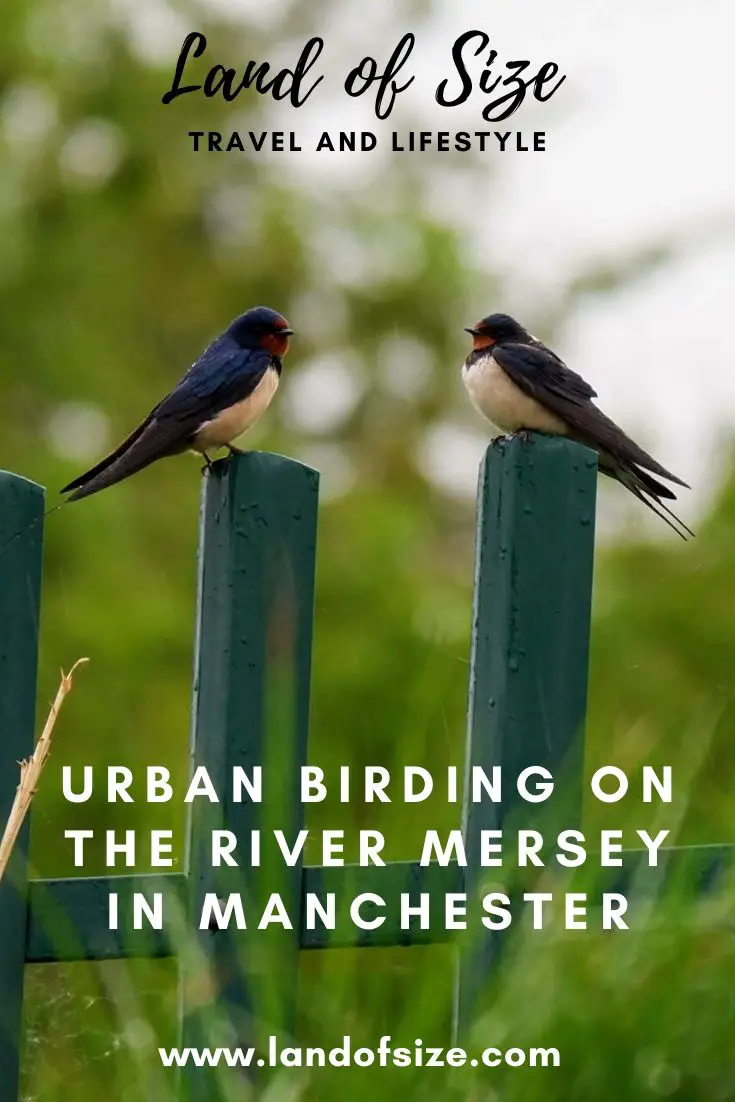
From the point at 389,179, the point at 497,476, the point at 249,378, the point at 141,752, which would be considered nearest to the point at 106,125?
the point at 389,179

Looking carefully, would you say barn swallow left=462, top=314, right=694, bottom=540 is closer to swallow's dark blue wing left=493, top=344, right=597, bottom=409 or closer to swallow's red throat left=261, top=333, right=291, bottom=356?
swallow's dark blue wing left=493, top=344, right=597, bottom=409

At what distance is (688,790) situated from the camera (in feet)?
Result: 7.73

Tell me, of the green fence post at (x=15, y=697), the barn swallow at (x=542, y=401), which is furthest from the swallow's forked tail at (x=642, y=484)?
the green fence post at (x=15, y=697)

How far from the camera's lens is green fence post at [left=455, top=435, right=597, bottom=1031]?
9.01 feet

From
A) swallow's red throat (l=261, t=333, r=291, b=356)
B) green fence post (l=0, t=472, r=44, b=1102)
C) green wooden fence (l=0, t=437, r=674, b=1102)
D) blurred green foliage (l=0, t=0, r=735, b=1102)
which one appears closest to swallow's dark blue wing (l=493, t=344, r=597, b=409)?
swallow's red throat (l=261, t=333, r=291, b=356)

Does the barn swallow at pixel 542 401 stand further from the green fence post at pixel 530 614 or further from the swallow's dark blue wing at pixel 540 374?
the green fence post at pixel 530 614

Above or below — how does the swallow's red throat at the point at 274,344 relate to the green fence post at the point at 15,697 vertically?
above

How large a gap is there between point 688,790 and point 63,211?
727 centimetres

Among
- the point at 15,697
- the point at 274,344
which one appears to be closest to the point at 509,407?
the point at 274,344

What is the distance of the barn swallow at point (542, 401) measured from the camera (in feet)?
12.3

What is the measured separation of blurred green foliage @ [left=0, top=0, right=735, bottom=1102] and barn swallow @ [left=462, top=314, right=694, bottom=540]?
61 centimetres

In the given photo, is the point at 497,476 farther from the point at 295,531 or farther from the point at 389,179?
the point at 389,179

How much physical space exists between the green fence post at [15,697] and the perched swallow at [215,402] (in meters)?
0.47

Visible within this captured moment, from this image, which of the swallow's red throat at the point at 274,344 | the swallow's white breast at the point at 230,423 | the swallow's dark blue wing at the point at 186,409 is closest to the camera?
the swallow's dark blue wing at the point at 186,409
